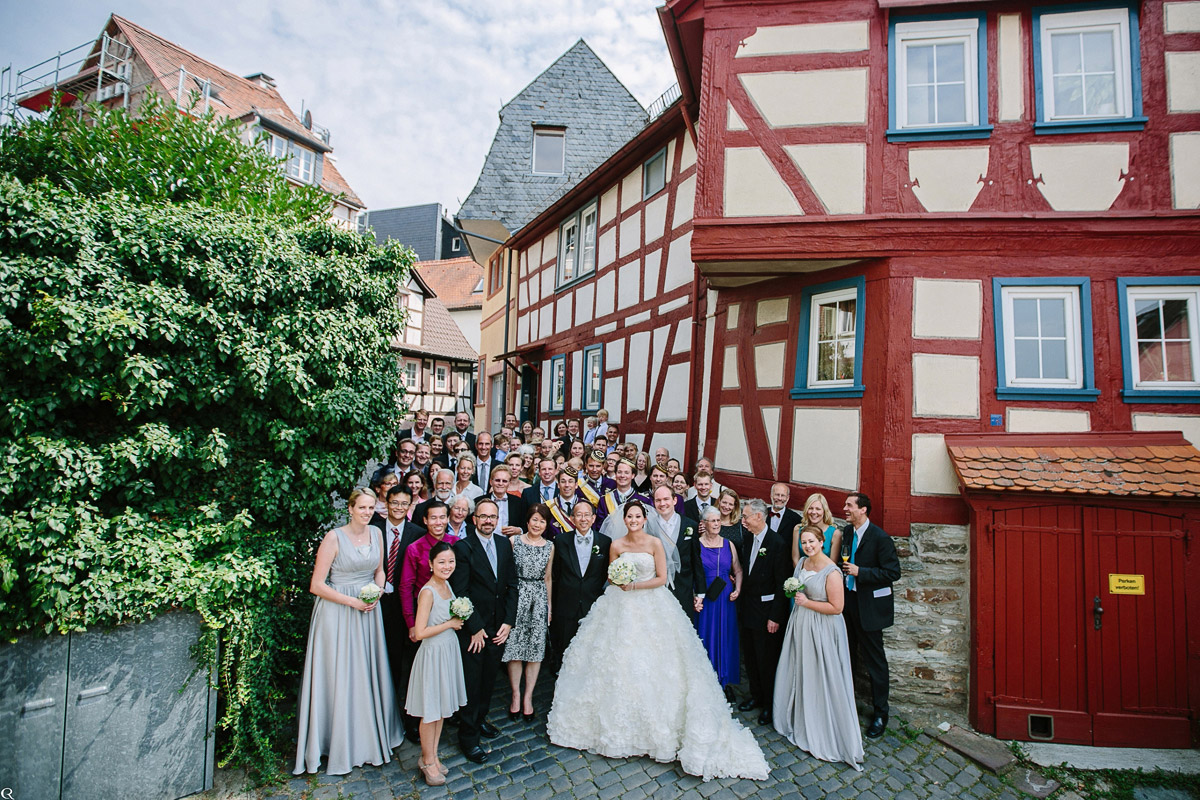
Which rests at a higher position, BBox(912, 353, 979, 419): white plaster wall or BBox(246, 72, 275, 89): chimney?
BBox(246, 72, 275, 89): chimney

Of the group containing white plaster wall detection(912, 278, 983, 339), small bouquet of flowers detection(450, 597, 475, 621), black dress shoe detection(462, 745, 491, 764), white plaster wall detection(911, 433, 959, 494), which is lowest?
black dress shoe detection(462, 745, 491, 764)

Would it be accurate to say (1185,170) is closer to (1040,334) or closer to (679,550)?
(1040,334)

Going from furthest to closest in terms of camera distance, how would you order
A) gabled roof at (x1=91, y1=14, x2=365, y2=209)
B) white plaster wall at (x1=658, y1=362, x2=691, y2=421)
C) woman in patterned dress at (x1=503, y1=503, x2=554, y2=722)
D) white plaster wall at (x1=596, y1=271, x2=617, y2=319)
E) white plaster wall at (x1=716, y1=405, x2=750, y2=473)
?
1. gabled roof at (x1=91, y1=14, x2=365, y2=209)
2. white plaster wall at (x1=596, y1=271, x2=617, y2=319)
3. white plaster wall at (x1=658, y1=362, x2=691, y2=421)
4. white plaster wall at (x1=716, y1=405, x2=750, y2=473)
5. woman in patterned dress at (x1=503, y1=503, x2=554, y2=722)

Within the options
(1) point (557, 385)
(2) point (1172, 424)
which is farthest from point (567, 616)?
→ (1) point (557, 385)

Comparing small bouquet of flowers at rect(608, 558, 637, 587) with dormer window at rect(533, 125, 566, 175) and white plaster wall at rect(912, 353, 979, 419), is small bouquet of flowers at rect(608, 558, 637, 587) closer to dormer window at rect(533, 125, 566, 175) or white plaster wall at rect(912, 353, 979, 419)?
white plaster wall at rect(912, 353, 979, 419)

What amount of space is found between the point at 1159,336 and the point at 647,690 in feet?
19.0

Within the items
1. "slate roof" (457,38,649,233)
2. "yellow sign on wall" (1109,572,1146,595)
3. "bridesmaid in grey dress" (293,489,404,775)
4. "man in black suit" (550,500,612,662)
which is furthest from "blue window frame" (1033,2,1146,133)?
"slate roof" (457,38,649,233)

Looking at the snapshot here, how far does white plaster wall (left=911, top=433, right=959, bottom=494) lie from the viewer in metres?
5.70

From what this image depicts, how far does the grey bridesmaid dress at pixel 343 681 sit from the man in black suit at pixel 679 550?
244 cm

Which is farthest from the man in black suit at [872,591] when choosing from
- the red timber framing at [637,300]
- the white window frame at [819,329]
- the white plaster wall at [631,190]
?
the white plaster wall at [631,190]

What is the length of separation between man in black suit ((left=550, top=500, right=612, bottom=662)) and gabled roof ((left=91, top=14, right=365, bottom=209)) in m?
20.0

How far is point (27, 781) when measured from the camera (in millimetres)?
3760

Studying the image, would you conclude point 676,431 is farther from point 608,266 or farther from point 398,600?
point 398,600

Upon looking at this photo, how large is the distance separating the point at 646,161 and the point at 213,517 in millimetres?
8596
